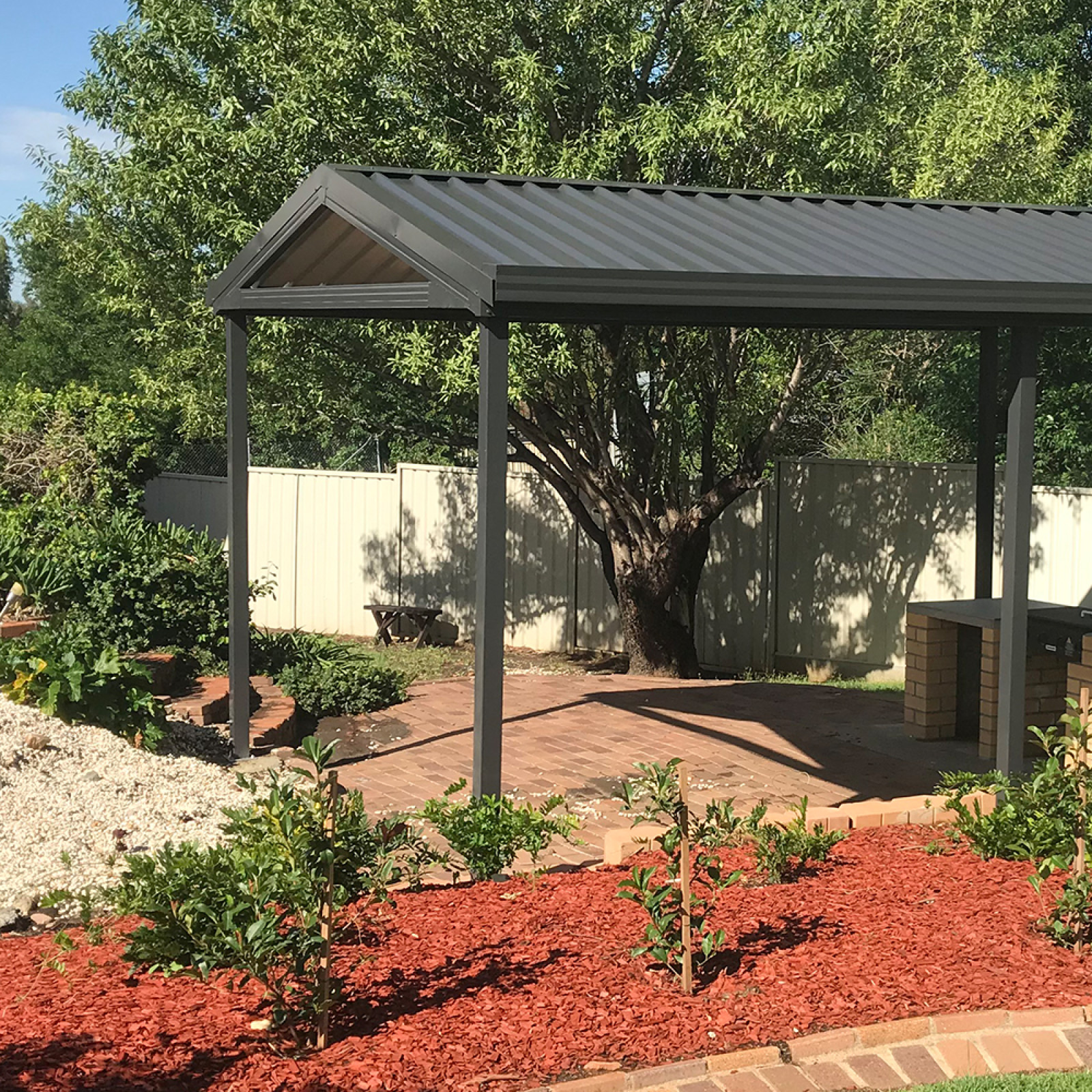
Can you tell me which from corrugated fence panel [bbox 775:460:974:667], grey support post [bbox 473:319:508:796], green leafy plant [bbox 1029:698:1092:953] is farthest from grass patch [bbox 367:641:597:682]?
green leafy plant [bbox 1029:698:1092:953]

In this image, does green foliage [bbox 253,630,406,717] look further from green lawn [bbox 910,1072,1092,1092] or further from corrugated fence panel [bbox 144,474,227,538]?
corrugated fence panel [bbox 144,474,227,538]

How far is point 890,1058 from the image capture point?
398cm

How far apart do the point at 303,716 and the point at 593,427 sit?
418cm

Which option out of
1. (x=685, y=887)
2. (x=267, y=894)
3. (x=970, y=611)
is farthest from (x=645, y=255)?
(x=970, y=611)

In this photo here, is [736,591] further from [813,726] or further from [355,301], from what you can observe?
[355,301]

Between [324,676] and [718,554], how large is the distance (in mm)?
5722

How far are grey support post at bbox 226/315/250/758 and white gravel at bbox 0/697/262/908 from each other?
53 cm

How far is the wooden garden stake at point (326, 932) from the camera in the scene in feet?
12.6

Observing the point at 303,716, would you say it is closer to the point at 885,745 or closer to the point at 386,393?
the point at 885,745

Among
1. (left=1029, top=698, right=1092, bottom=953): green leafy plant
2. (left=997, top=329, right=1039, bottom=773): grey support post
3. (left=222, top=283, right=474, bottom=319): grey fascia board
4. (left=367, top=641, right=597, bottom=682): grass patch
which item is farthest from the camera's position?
(left=367, top=641, right=597, bottom=682): grass patch

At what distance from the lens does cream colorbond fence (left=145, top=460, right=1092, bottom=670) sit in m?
12.7

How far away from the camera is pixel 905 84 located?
11.8m

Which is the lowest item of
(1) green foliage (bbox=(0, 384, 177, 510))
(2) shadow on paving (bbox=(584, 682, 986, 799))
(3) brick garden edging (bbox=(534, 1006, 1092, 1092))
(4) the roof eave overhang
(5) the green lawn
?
(5) the green lawn

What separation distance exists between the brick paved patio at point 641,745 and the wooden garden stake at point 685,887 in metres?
1.99
